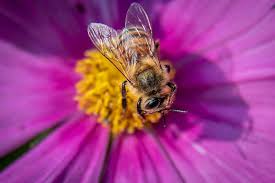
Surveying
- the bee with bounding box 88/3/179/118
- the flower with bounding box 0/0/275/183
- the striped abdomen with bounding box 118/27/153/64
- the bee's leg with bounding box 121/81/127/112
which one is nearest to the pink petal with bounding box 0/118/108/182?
the flower with bounding box 0/0/275/183

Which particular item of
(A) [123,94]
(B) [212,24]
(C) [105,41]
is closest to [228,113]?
(B) [212,24]

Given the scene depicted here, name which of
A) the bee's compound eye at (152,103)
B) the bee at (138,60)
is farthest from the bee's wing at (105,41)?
the bee's compound eye at (152,103)

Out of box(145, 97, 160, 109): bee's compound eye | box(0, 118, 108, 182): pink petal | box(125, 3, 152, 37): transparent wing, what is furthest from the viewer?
box(0, 118, 108, 182): pink petal

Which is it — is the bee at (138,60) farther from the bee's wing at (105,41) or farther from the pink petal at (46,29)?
the pink petal at (46,29)

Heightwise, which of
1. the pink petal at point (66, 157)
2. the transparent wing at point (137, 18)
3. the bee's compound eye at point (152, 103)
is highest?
the transparent wing at point (137, 18)

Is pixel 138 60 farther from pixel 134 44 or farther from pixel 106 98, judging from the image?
pixel 106 98

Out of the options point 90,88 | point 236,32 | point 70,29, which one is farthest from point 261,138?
point 70,29

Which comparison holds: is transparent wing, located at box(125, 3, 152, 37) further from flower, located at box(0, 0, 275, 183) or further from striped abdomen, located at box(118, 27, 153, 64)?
flower, located at box(0, 0, 275, 183)

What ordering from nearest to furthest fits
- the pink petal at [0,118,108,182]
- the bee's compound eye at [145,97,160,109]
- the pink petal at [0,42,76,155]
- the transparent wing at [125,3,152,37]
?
the bee's compound eye at [145,97,160,109] < the transparent wing at [125,3,152,37] < the pink petal at [0,118,108,182] < the pink petal at [0,42,76,155]
